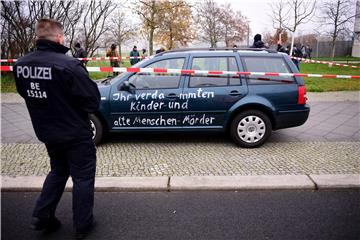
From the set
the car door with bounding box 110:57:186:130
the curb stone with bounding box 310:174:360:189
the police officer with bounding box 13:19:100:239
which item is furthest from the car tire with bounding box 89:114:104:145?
the curb stone with bounding box 310:174:360:189

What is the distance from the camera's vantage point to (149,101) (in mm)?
5234

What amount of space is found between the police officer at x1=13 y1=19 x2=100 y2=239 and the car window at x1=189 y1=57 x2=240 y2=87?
285cm

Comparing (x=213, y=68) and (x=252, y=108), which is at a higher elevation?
(x=213, y=68)

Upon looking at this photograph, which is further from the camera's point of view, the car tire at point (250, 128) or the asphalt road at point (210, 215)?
the car tire at point (250, 128)

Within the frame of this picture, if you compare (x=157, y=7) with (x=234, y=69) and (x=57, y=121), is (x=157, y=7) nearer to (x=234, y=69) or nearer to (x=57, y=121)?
(x=234, y=69)

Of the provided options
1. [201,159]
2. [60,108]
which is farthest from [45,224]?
[201,159]

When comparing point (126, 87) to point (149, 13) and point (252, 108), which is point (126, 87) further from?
point (149, 13)

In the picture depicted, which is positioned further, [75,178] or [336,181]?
[336,181]

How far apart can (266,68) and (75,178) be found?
12.9ft

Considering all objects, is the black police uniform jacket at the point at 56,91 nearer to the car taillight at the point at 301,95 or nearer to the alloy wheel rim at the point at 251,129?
the alloy wheel rim at the point at 251,129

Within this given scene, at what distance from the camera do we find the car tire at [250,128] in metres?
5.33

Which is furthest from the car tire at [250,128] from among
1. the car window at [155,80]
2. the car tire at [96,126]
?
the car tire at [96,126]

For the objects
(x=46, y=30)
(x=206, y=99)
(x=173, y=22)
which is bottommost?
(x=206, y=99)

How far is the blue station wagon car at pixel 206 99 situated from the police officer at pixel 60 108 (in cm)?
246
